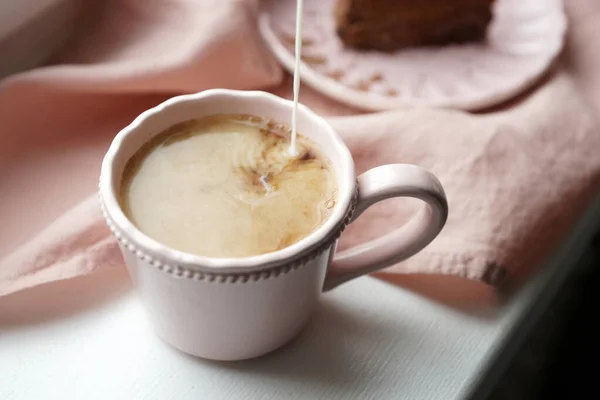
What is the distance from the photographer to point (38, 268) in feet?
1.47

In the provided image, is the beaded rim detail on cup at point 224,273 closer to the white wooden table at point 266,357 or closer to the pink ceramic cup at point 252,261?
the pink ceramic cup at point 252,261

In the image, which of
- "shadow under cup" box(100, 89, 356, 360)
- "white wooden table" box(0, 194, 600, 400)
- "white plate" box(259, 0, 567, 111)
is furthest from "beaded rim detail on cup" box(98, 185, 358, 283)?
"white plate" box(259, 0, 567, 111)

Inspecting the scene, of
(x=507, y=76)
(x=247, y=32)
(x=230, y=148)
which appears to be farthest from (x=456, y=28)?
(x=230, y=148)

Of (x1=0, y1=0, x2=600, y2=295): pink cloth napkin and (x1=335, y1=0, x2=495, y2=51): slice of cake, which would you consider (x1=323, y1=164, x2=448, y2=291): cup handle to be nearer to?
(x1=0, y1=0, x2=600, y2=295): pink cloth napkin

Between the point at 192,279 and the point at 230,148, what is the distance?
0.11m

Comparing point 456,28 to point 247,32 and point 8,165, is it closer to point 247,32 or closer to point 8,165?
point 247,32

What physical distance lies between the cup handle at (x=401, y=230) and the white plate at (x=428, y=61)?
7.8 inches

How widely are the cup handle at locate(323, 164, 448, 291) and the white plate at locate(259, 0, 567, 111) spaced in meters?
0.20

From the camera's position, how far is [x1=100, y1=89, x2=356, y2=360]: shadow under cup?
34 cm

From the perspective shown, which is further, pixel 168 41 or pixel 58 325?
pixel 168 41

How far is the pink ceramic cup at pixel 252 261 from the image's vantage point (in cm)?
35

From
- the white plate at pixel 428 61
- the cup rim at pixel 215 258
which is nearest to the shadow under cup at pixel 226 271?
the cup rim at pixel 215 258

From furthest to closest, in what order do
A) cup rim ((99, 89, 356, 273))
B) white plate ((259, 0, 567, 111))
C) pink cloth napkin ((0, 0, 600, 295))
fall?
white plate ((259, 0, 567, 111)) < pink cloth napkin ((0, 0, 600, 295)) < cup rim ((99, 89, 356, 273))

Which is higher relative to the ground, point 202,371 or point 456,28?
point 456,28
